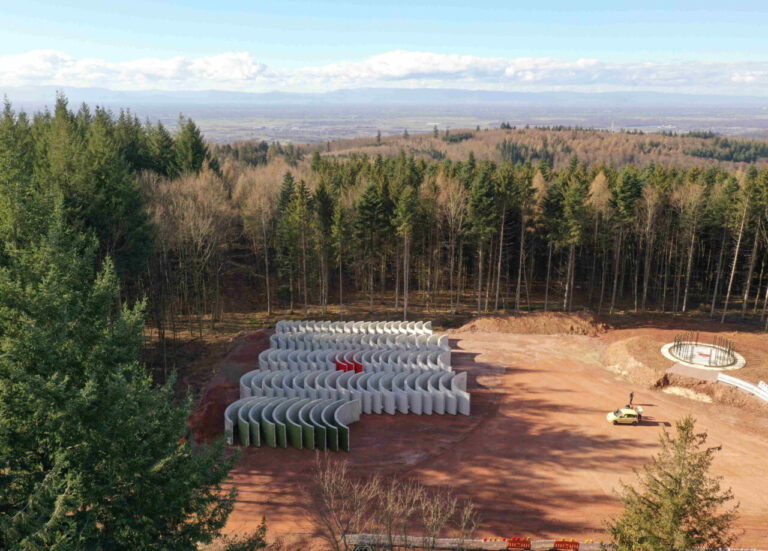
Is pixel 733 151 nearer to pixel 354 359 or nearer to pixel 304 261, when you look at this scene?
pixel 304 261

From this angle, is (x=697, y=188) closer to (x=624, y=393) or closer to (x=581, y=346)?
(x=581, y=346)

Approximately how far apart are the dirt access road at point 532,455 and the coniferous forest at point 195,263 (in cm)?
402

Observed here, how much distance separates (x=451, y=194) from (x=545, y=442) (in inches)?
1027

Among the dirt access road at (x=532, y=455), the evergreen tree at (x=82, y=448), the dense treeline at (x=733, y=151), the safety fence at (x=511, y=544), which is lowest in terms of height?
the dirt access road at (x=532, y=455)

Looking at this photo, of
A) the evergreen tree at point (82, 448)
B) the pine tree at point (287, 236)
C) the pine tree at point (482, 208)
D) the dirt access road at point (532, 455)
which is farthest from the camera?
the pine tree at point (287, 236)

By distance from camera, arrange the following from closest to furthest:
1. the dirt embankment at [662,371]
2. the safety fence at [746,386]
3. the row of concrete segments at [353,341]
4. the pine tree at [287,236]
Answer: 1. the safety fence at [746,386]
2. the dirt embankment at [662,371]
3. the row of concrete segments at [353,341]
4. the pine tree at [287,236]

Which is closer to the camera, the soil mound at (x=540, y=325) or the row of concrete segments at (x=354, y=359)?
the row of concrete segments at (x=354, y=359)

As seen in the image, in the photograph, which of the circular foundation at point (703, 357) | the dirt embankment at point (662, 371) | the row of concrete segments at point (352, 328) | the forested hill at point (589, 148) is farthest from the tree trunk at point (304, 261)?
the forested hill at point (589, 148)

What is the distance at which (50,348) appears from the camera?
13.1 m

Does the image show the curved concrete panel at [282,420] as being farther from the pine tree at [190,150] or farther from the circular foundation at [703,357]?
the pine tree at [190,150]

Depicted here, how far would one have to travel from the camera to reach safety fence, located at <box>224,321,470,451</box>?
89.9 ft

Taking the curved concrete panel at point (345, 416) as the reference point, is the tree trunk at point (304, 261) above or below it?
above

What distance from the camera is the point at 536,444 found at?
27516 mm

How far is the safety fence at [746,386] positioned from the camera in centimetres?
3206
